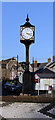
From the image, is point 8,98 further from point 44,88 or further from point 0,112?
point 44,88

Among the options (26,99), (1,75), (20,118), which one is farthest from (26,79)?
(1,75)

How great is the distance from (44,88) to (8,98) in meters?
5.90


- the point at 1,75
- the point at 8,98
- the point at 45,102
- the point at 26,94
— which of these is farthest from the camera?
the point at 1,75

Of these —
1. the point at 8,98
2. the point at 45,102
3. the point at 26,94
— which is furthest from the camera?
the point at 26,94

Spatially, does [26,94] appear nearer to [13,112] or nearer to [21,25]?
[13,112]

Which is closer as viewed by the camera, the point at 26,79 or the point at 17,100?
the point at 17,100

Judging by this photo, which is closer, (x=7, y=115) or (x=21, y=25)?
(x=7, y=115)

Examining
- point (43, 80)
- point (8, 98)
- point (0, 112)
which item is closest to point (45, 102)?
point (8, 98)

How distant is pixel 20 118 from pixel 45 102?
250cm

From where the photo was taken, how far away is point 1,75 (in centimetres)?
3644

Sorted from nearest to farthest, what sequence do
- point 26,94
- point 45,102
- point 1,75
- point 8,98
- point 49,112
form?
point 49,112 < point 45,102 < point 8,98 < point 26,94 < point 1,75

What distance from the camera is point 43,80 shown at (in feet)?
39.9

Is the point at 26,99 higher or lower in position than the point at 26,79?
lower

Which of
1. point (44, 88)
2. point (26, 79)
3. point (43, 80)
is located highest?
point (26, 79)
